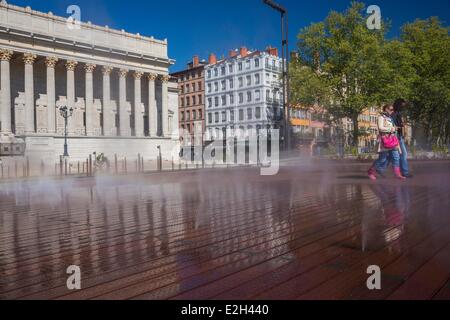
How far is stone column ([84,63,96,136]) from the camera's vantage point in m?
46.2

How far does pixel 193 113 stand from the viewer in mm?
80688

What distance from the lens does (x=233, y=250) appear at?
420 centimetres

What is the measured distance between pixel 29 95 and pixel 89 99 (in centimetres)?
671

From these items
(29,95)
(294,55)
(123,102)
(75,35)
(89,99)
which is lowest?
(29,95)

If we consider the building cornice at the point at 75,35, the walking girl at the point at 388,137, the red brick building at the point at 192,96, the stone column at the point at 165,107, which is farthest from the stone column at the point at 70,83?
the walking girl at the point at 388,137

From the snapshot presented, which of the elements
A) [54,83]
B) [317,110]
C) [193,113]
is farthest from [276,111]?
[54,83]

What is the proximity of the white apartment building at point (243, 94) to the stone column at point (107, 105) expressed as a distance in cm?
2652

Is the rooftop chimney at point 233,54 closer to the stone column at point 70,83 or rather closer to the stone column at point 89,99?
A: the stone column at point 89,99

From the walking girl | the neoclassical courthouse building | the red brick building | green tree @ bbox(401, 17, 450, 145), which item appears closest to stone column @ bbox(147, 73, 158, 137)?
the neoclassical courthouse building

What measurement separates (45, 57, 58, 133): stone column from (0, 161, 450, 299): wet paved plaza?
127ft

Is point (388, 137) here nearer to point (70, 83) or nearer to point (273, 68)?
point (70, 83)

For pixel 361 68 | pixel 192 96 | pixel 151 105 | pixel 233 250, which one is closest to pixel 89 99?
pixel 151 105

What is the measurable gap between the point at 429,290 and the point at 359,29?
42.3 metres

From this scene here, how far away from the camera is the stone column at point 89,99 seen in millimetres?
46188
